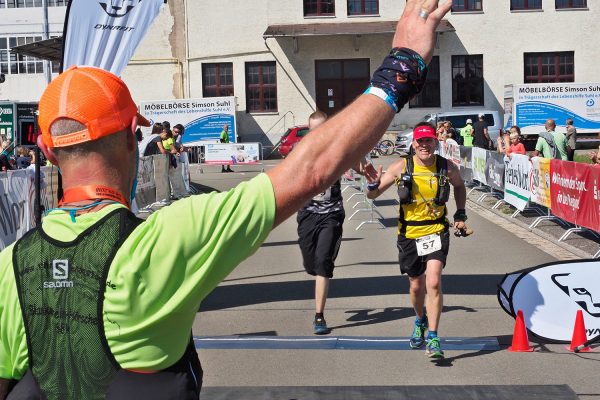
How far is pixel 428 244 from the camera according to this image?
8031mm

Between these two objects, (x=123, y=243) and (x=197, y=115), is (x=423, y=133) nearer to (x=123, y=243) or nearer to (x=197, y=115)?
(x=123, y=243)

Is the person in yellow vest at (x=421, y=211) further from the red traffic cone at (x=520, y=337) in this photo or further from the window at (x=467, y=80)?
the window at (x=467, y=80)

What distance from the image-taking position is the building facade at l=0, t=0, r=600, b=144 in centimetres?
4612

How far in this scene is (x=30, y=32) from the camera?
52.1 meters

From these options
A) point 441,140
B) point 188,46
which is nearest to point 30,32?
point 188,46

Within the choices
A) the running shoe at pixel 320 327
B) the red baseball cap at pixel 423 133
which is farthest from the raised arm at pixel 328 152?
the running shoe at pixel 320 327

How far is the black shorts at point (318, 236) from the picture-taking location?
9.23 meters

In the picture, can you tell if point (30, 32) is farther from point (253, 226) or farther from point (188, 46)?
point (253, 226)

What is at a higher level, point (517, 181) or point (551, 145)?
point (551, 145)

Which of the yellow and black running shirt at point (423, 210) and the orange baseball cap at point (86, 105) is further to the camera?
the yellow and black running shirt at point (423, 210)

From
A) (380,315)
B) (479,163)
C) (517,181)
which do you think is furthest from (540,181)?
(380,315)

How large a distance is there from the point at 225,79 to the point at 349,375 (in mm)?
40849

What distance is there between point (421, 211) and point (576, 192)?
692cm

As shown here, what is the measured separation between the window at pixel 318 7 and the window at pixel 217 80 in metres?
4.67
